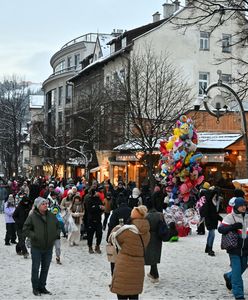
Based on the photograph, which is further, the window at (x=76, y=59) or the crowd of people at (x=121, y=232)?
the window at (x=76, y=59)

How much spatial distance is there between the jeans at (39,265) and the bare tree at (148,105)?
15918mm

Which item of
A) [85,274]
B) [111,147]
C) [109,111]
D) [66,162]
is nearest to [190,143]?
[85,274]

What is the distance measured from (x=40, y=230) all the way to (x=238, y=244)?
10.8ft

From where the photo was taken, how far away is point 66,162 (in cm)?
4244

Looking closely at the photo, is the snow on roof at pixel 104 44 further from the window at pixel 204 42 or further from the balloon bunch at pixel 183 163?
the balloon bunch at pixel 183 163

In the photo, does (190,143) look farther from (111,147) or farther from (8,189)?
(111,147)

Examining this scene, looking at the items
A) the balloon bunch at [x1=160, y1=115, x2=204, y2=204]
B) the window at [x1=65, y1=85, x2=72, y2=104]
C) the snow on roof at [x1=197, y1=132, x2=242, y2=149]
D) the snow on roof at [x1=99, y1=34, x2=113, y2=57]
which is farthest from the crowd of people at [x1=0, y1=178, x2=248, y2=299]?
the window at [x1=65, y1=85, x2=72, y2=104]

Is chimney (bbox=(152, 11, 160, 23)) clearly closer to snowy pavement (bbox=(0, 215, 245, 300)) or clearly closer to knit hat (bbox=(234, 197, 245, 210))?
snowy pavement (bbox=(0, 215, 245, 300))

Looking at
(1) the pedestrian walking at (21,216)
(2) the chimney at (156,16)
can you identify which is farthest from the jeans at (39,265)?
(2) the chimney at (156,16)

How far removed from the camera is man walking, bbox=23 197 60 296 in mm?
9055

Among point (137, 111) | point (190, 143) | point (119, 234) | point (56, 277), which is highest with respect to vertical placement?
point (137, 111)

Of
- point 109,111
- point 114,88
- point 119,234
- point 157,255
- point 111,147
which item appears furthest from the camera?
point 111,147

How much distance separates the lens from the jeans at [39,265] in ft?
29.7

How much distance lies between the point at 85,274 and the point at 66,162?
31.8 m
